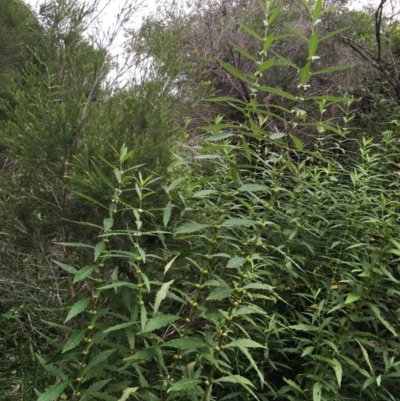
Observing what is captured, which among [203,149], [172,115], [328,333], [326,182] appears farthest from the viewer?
[172,115]

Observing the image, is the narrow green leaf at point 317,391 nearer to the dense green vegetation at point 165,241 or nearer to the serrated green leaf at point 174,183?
the dense green vegetation at point 165,241

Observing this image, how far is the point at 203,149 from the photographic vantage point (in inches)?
62.5

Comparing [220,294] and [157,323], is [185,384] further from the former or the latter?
[220,294]

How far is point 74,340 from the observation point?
5.64 ft

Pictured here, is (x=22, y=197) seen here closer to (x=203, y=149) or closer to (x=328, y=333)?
(x=203, y=149)

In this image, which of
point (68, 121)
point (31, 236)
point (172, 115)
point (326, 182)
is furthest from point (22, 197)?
point (326, 182)

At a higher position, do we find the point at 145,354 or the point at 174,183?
the point at 174,183

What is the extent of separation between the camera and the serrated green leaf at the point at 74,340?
169 centimetres

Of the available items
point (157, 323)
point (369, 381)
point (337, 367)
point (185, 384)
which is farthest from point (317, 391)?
point (157, 323)

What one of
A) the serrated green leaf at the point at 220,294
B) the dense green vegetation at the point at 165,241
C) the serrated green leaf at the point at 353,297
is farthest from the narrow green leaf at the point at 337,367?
the serrated green leaf at the point at 220,294

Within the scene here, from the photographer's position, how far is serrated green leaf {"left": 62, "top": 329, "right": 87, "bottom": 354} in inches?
66.7

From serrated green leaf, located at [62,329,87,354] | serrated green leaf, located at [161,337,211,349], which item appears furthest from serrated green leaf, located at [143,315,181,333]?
serrated green leaf, located at [62,329,87,354]

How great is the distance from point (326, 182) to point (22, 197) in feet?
6.49

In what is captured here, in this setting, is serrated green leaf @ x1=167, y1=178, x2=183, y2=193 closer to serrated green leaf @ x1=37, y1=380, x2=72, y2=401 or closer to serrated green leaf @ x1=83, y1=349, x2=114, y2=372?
serrated green leaf @ x1=83, y1=349, x2=114, y2=372
